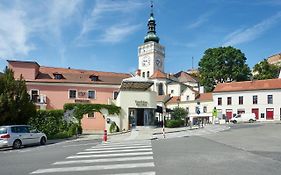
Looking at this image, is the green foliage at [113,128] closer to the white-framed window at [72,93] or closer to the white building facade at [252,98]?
the white-framed window at [72,93]

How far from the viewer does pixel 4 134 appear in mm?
22125

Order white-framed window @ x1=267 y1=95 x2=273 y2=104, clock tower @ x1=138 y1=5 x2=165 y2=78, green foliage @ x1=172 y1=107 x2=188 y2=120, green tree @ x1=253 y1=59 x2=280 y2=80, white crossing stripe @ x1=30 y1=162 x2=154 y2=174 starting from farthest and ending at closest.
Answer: clock tower @ x1=138 y1=5 x2=165 y2=78 → green tree @ x1=253 y1=59 x2=280 y2=80 → white-framed window @ x1=267 y1=95 x2=273 y2=104 → green foliage @ x1=172 y1=107 x2=188 y2=120 → white crossing stripe @ x1=30 y1=162 x2=154 y2=174

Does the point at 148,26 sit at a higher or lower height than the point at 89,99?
higher

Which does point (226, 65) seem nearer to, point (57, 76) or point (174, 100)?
point (174, 100)

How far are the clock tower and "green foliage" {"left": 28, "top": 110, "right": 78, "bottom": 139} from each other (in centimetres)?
5924

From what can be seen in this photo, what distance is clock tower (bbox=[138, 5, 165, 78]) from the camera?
92875 millimetres

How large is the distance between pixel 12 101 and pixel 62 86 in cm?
2019

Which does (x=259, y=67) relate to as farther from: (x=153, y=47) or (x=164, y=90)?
(x=153, y=47)

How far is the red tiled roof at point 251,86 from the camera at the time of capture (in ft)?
195

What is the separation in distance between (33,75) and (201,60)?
40.5 meters

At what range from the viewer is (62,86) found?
48750 millimetres

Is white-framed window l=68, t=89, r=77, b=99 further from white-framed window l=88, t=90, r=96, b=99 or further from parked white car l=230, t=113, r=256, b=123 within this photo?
parked white car l=230, t=113, r=256, b=123

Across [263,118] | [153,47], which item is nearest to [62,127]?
[263,118]

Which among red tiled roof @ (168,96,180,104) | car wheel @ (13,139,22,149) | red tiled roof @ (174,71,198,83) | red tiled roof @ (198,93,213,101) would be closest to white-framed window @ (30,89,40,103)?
car wheel @ (13,139,22,149)
